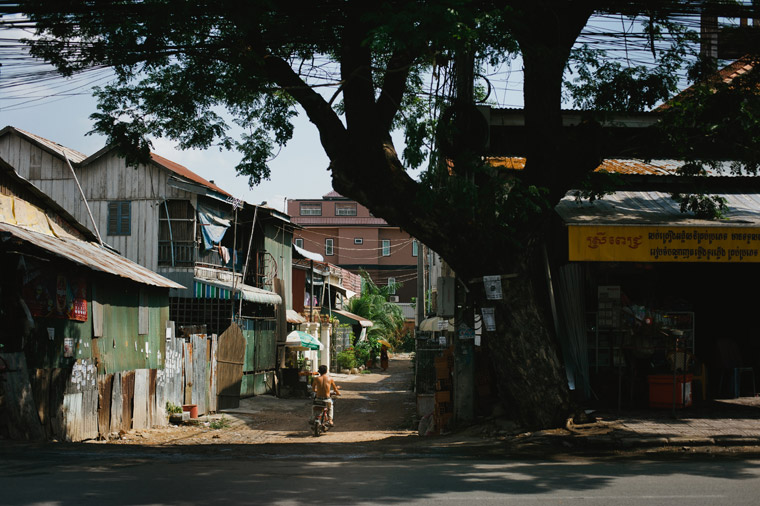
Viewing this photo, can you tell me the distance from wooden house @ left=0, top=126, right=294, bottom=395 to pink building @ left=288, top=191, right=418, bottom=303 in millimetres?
41071

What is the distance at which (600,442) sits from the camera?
→ 10.4 m

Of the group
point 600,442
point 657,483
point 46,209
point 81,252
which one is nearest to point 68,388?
point 81,252

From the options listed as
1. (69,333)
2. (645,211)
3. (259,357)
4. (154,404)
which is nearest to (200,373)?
(154,404)

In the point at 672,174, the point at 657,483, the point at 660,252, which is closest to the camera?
the point at 657,483

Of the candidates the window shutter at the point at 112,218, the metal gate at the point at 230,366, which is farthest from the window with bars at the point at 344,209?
the metal gate at the point at 230,366

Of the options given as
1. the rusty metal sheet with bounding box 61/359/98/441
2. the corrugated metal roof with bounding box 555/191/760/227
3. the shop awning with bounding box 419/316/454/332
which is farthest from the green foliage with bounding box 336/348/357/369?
the corrugated metal roof with bounding box 555/191/760/227

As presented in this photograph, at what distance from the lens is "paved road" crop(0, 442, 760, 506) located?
258 inches

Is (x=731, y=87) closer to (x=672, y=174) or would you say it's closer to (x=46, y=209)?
(x=672, y=174)

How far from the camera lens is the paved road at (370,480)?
6543 millimetres

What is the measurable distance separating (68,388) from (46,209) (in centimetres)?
403

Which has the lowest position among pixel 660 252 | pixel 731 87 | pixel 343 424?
pixel 343 424

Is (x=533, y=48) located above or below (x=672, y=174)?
above

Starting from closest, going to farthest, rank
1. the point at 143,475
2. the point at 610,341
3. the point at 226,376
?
the point at 143,475, the point at 610,341, the point at 226,376

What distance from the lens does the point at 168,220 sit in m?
24.1
